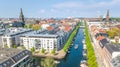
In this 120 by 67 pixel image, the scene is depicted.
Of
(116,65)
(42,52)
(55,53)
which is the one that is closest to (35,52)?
(42,52)

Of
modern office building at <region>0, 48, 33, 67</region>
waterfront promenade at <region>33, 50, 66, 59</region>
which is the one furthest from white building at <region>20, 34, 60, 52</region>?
modern office building at <region>0, 48, 33, 67</region>

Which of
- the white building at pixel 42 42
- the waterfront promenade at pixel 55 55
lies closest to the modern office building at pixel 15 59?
the waterfront promenade at pixel 55 55

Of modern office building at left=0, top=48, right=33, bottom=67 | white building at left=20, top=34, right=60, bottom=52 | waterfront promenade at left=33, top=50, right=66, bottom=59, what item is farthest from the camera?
white building at left=20, top=34, right=60, bottom=52

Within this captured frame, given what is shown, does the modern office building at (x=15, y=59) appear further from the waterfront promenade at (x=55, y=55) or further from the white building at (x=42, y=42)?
the white building at (x=42, y=42)

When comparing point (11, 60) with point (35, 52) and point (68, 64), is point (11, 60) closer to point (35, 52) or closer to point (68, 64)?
point (68, 64)

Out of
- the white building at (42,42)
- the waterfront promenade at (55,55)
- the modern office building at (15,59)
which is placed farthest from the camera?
the white building at (42,42)

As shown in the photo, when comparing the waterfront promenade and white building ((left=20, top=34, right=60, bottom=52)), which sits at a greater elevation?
white building ((left=20, top=34, right=60, bottom=52))

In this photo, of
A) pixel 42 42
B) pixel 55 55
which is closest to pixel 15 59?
pixel 55 55

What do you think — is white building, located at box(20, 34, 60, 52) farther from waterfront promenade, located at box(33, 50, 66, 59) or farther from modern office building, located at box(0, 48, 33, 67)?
modern office building, located at box(0, 48, 33, 67)

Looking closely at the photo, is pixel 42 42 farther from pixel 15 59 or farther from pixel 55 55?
pixel 15 59
